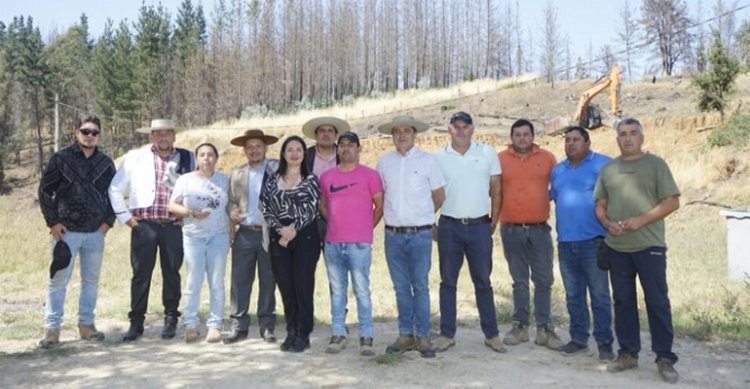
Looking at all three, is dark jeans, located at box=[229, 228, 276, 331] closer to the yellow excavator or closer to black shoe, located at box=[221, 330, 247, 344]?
black shoe, located at box=[221, 330, 247, 344]

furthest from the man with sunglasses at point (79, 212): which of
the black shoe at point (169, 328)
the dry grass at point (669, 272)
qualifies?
the dry grass at point (669, 272)

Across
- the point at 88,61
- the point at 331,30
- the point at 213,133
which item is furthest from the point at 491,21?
the point at 88,61

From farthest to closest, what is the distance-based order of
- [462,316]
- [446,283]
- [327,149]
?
[462,316]
[327,149]
[446,283]

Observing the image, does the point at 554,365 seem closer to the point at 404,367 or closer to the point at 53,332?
the point at 404,367

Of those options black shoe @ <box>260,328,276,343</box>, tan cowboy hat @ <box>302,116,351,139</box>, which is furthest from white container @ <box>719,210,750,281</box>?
→ black shoe @ <box>260,328,276,343</box>

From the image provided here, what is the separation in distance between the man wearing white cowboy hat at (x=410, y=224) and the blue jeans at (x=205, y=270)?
1.57 m

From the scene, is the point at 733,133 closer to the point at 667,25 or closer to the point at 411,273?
the point at 411,273

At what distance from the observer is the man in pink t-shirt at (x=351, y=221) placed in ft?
17.3

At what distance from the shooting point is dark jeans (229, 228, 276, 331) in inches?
229

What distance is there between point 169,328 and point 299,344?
4.54 ft

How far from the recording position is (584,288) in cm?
541

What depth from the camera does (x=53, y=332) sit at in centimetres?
576

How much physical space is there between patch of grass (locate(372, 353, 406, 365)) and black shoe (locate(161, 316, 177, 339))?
6.70ft

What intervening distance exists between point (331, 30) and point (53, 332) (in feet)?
175
